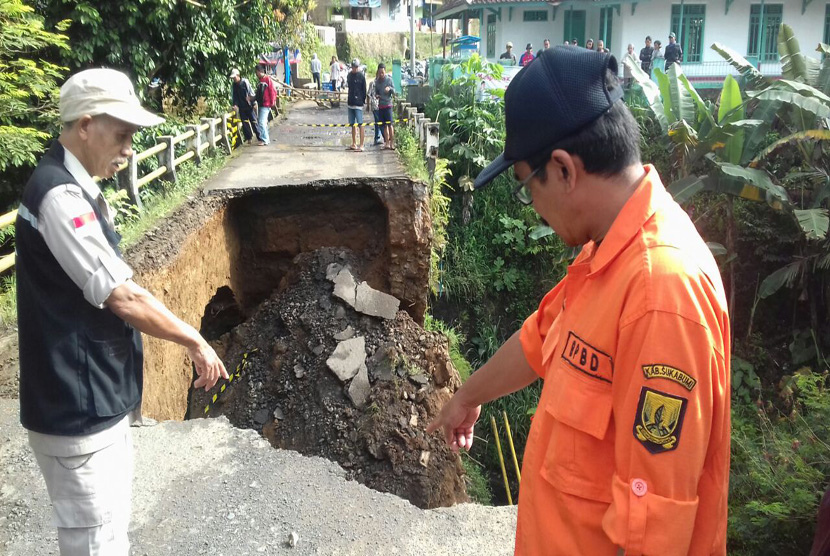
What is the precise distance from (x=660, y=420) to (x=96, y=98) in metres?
1.89

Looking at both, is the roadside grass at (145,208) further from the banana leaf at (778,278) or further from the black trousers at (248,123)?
the banana leaf at (778,278)

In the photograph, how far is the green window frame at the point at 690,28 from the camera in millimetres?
20203

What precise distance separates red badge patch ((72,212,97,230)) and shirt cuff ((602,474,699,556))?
1659 millimetres

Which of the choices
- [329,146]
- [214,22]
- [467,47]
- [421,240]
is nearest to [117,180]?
[421,240]

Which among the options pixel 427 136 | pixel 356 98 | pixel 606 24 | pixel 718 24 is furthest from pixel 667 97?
pixel 718 24

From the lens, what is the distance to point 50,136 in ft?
26.7

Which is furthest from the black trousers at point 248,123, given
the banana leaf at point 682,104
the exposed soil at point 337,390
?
the banana leaf at point 682,104

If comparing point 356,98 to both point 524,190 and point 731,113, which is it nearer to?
point 731,113

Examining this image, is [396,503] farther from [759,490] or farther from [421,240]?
[421,240]

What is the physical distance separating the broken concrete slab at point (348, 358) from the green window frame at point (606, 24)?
16.3m

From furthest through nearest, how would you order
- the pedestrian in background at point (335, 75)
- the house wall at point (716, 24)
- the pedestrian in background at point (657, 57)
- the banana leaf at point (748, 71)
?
the pedestrian in background at point (335, 75) < the house wall at point (716, 24) < the pedestrian in background at point (657, 57) < the banana leaf at point (748, 71)

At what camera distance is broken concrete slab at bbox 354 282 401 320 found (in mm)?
8352

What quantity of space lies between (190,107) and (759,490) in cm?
1092

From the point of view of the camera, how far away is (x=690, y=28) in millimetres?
20422
